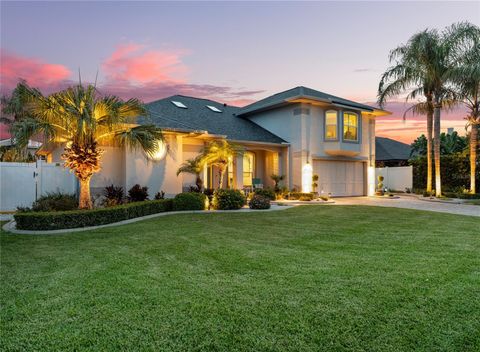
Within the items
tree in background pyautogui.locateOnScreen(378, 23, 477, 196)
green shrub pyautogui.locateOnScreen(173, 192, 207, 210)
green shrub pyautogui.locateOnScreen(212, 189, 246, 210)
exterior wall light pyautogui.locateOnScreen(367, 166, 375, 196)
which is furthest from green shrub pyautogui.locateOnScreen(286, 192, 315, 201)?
tree in background pyautogui.locateOnScreen(378, 23, 477, 196)

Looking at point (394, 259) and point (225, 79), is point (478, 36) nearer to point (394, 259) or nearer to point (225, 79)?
point (225, 79)

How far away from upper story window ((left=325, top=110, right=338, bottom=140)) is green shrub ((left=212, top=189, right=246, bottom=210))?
8.51 metres

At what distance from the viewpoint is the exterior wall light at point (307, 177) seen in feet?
59.1

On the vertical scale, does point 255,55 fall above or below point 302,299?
above

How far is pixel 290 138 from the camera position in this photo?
1856 cm

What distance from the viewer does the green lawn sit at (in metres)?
2.80

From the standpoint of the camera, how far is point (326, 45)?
1506 cm

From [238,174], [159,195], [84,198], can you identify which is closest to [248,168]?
[238,174]

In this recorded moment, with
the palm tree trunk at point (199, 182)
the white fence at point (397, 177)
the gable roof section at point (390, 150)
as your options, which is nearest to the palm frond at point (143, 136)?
the palm tree trunk at point (199, 182)

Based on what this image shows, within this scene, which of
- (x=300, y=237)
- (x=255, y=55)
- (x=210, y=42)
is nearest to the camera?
(x=300, y=237)

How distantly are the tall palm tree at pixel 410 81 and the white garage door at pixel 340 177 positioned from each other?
420 centimetres

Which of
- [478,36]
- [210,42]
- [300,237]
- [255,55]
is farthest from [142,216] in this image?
[478,36]

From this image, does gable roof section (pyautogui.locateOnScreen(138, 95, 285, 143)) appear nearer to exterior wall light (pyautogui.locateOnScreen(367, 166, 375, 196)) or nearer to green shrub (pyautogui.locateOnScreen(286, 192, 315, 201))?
green shrub (pyautogui.locateOnScreen(286, 192, 315, 201))

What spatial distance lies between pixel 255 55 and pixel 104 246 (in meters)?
12.8
